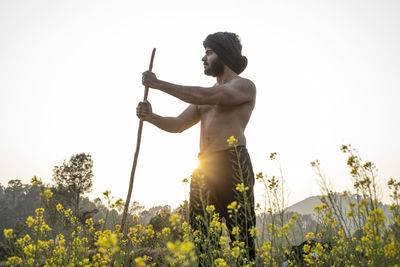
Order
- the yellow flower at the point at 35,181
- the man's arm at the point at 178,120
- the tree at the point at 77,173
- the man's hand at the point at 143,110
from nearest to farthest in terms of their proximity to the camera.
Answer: the yellow flower at the point at 35,181
the man's hand at the point at 143,110
the man's arm at the point at 178,120
the tree at the point at 77,173

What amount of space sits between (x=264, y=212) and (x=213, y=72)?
1.52m

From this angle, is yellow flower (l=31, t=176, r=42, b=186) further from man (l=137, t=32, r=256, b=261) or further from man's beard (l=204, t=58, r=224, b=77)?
man's beard (l=204, t=58, r=224, b=77)

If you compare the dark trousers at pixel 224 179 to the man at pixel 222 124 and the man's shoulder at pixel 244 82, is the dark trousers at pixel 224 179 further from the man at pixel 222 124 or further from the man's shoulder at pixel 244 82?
the man's shoulder at pixel 244 82

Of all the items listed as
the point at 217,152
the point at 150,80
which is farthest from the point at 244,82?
the point at 150,80

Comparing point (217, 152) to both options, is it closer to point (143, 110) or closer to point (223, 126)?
point (223, 126)

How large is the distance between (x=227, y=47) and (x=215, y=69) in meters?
0.25

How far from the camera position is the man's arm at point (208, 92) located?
8.33 feet

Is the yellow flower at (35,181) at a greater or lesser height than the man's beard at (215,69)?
lesser

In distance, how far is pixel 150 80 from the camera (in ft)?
8.85

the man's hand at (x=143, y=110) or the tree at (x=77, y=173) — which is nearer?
the man's hand at (x=143, y=110)

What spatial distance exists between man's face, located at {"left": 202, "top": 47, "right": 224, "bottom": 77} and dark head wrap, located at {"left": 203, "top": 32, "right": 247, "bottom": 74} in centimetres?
4

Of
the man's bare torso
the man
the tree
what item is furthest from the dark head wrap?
the tree

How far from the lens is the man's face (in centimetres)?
300

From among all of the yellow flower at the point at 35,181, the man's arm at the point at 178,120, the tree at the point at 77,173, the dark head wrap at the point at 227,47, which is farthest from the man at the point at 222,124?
the tree at the point at 77,173
